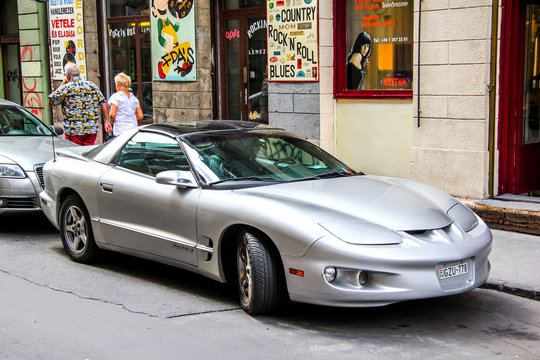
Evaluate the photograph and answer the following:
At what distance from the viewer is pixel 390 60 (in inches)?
447

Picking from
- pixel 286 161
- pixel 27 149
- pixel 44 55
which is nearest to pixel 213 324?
pixel 286 161

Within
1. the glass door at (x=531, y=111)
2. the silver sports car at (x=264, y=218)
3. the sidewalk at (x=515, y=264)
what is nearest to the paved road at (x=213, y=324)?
the sidewalk at (x=515, y=264)

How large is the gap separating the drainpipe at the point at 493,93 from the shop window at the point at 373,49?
57.5 inches

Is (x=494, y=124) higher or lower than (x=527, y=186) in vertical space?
higher

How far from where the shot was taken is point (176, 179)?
630cm

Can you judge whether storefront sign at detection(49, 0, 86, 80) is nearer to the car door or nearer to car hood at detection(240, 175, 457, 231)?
the car door

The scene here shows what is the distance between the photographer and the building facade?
9781 millimetres

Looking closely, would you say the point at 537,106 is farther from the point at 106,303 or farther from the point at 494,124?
the point at 106,303

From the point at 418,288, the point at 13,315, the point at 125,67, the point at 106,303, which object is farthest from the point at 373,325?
the point at 125,67

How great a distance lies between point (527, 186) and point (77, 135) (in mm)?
6425

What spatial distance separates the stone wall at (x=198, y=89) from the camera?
46.6 feet

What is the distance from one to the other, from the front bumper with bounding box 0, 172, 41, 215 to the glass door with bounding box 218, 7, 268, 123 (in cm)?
562

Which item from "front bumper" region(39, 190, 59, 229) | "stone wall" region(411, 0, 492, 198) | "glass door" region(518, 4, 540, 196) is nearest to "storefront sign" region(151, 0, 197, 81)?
"stone wall" region(411, 0, 492, 198)

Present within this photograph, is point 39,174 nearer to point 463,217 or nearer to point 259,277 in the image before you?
point 259,277
